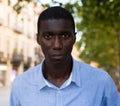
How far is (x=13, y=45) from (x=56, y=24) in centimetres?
5184

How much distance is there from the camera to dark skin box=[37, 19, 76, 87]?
94.1 inches

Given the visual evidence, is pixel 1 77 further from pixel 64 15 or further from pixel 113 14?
pixel 64 15

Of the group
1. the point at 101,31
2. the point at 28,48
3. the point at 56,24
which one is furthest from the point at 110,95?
the point at 28,48

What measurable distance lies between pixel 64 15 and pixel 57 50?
0.60ft

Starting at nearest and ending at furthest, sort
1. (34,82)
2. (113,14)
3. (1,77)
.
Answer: (34,82)
(113,14)
(1,77)

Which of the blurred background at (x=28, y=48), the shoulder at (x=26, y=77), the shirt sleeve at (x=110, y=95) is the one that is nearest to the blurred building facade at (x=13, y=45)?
the blurred background at (x=28, y=48)

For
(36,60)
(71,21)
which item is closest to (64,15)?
(71,21)

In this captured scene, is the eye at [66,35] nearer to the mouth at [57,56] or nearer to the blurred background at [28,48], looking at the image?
the mouth at [57,56]

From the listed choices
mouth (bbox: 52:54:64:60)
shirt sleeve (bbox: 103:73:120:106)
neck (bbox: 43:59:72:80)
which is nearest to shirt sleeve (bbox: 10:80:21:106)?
neck (bbox: 43:59:72:80)

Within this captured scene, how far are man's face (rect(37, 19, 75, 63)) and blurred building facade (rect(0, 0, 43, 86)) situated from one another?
146 ft

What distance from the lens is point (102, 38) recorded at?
119 ft

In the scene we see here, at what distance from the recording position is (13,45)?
54000 millimetres

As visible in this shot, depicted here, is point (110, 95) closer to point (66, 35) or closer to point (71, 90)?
point (71, 90)

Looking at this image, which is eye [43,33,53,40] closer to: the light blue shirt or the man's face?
the man's face
